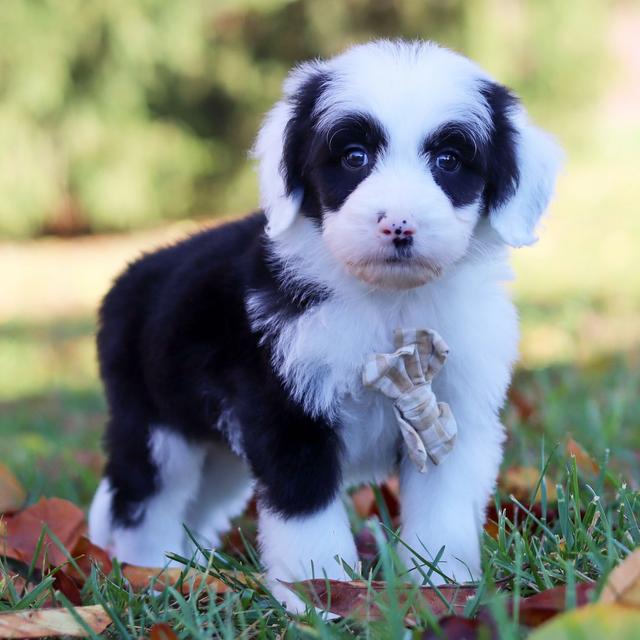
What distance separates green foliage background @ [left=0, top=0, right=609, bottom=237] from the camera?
48.7 feet

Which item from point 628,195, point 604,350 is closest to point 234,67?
point 628,195

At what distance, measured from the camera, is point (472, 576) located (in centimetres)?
261

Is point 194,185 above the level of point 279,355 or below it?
below

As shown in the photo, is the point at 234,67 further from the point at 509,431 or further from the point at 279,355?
the point at 279,355

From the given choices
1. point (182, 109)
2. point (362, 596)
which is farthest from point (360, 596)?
point (182, 109)

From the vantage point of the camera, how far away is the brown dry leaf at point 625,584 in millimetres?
1859

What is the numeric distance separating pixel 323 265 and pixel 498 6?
14.5m

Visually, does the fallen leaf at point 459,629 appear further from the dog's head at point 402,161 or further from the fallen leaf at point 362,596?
the dog's head at point 402,161

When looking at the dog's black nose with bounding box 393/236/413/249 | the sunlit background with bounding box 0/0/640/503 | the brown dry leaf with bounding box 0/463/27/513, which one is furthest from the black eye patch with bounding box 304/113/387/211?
the sunlit background with bounding box 0/0/640/503

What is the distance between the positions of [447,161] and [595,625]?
1349 mm

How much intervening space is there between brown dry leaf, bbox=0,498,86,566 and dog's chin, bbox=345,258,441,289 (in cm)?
122

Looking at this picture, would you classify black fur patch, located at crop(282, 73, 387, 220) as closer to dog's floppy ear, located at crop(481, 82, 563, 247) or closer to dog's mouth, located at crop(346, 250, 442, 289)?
dog's mouth, located at crop(346, 250, 442, 289)

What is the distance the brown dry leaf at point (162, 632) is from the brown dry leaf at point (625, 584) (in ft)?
2.89

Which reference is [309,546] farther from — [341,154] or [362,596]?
[341,154]
